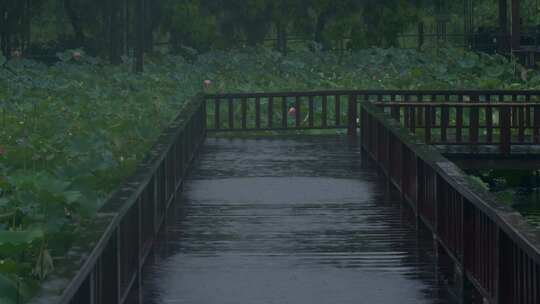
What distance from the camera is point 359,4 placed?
2351 inches

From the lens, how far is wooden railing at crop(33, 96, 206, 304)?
7570mm

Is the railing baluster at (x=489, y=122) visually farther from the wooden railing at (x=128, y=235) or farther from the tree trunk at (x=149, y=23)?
the tree trunk at (x=149, y=23)

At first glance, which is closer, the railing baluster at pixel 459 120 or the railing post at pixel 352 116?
the railing baluster at pixel 459 120

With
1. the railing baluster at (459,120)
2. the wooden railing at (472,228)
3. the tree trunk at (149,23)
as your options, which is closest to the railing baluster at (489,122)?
the railing baluster at (459,120)

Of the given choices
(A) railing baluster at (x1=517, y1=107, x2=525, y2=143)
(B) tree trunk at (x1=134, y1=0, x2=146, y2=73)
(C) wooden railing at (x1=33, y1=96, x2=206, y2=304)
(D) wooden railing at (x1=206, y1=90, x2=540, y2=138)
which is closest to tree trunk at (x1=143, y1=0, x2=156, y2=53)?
(B) tree trunk at (x1=134, y1=0, x2=146, y2=73)

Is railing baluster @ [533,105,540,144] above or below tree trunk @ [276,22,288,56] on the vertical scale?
below

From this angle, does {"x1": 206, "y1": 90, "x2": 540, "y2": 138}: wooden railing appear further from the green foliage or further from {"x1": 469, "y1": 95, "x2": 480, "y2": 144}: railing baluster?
the green foliage

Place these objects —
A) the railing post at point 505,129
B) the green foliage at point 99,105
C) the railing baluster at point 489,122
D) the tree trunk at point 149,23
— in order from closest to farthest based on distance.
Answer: the green foliage at point 99,105, the railing post at point 505,129, the railing baluster at point 489,122, the tree trunk at point 149,23

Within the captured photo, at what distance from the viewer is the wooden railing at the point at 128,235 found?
24.8ft

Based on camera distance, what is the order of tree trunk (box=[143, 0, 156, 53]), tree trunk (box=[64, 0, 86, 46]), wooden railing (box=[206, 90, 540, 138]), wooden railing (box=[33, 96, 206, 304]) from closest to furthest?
wooden railing (box=[33, 96, 206, 304]) < wooden railing (box=[206, 90, 540, 138]) < tree trunk (box=[143, 0, 156, 53]) < tree trunk (box=[64, 0, 86, 46])

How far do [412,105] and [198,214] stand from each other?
230 inches

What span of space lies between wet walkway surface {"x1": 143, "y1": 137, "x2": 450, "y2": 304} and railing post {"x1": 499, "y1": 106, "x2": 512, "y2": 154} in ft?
6.38

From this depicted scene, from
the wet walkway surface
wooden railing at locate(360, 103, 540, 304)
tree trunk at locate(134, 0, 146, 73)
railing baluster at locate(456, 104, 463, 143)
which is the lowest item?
the wet walkway surface

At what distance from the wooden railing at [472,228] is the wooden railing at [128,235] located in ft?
7.61
